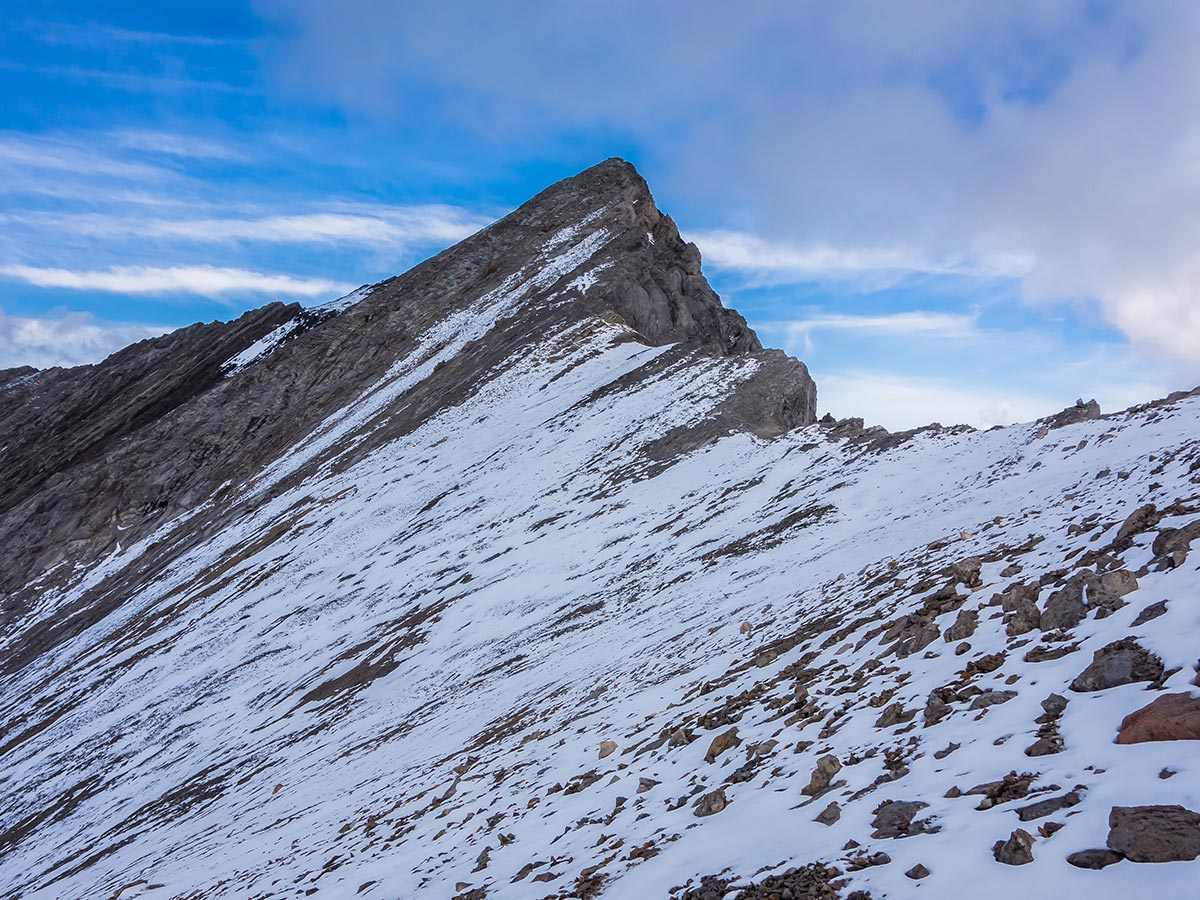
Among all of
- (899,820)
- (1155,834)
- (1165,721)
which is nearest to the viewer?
(1155,834)

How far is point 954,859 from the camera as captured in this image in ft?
A: 17.8

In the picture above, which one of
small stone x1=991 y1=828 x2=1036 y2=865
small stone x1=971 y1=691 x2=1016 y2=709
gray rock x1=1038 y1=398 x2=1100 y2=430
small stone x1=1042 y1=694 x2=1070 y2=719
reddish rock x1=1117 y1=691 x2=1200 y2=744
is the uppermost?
gray rock x1=1038 y1=398 x2=1100 y2=430

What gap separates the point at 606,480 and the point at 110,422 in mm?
62417

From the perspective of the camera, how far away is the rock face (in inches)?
180

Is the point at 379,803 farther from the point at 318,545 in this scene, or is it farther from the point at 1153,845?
the point at 318,545

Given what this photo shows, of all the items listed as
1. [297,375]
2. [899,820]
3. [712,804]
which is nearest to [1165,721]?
[899,820]

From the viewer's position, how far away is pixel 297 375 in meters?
72.0

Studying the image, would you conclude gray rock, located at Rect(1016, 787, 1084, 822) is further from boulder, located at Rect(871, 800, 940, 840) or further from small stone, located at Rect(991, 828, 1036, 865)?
boulder, located at Rect(871, 800, 940, 840)

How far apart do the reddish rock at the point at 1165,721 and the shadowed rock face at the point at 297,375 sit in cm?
4057

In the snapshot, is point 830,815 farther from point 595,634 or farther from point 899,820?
point 595,634

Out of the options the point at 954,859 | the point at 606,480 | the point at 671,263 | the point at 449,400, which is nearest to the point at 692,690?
the point at 954,859

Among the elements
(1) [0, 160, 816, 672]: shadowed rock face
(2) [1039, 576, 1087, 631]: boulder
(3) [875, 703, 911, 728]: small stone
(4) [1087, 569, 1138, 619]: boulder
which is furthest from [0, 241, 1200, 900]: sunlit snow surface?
(1) [0, 160, 816, 672]: shadowed rock face

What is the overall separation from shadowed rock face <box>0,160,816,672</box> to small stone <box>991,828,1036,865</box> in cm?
4143

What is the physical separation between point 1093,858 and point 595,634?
18507 mm
